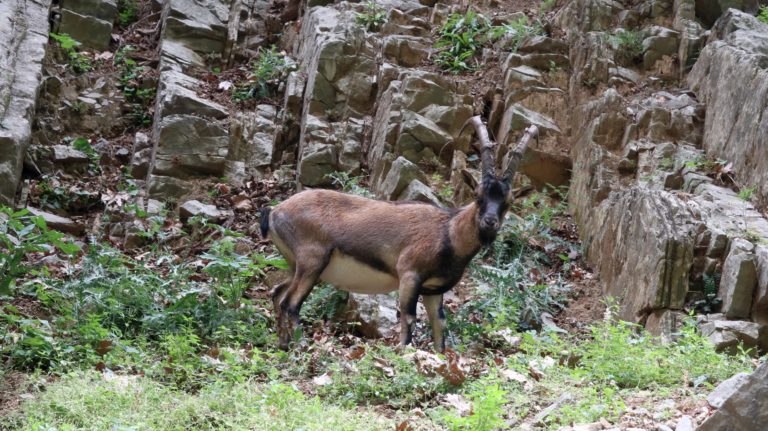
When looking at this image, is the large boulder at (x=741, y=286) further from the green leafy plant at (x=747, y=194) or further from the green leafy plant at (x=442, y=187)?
the green leafy plant at (x=442, y=187)

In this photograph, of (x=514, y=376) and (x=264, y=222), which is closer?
(x=514, y=376)

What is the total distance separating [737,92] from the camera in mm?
11992

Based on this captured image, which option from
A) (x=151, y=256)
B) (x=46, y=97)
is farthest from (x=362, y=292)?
(x=46, y=97)

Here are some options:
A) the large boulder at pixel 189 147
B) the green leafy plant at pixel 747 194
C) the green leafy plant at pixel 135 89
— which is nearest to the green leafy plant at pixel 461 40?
the large boulder at pixel 189 147

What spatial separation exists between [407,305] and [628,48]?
770 cm

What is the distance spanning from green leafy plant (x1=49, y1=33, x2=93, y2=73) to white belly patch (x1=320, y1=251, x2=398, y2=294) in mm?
7910

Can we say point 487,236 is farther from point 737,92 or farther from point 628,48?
point 628,48

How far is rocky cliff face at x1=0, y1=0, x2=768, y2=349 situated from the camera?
37.4 feet

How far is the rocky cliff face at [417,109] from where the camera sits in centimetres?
1141

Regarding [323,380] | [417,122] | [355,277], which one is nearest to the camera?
[323,380]

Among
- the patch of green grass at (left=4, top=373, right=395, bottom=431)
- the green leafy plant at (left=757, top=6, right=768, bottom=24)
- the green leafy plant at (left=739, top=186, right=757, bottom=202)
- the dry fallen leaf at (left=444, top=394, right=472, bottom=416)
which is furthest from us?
the green leafy plant at (left=757, top=6, right=768, bottom=24)

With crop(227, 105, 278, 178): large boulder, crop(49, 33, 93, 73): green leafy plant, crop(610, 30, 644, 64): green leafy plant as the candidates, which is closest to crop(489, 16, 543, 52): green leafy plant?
crop(610, 30, 644, 64): green leafy plant

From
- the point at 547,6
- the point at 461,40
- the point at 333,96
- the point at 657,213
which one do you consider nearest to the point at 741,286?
the point at 657,213

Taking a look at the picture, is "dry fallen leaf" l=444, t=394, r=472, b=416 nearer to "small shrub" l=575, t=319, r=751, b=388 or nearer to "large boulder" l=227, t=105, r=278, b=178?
"small shrub" l=575, t=319, r=751, b=388
